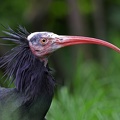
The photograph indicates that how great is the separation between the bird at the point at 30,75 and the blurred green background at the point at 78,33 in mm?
1487

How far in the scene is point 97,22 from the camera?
34.6 ft

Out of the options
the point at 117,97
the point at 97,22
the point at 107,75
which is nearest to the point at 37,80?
the point at 117,97

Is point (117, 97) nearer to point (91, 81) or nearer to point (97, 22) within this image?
point (91, 81)

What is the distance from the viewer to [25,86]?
5.25 metres

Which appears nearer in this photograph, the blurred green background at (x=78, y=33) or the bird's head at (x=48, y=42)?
the bird's head at (x=48, y=42)

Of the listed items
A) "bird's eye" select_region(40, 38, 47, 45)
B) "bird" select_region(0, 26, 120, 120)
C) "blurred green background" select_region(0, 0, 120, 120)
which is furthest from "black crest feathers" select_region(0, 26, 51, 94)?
"blurred green background" select_region(0, 0, 120, 120)

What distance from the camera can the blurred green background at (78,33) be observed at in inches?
301

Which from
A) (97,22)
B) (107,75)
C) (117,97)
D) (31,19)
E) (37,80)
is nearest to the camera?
(37,80)

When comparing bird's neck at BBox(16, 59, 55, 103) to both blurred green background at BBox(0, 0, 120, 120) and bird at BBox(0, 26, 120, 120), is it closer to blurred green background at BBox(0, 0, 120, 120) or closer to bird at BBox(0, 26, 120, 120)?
bird at BBox(0, 26, 120, 120)

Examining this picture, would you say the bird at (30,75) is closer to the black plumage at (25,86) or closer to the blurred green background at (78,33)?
the black plumage at (25,86)

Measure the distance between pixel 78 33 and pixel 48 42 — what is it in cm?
461

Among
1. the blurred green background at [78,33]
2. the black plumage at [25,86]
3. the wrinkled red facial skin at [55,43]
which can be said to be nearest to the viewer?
the black plumage at [25,86]

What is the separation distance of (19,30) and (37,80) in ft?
1.51

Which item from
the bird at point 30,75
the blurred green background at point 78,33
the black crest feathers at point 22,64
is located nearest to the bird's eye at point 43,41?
the bird at point 30,75
